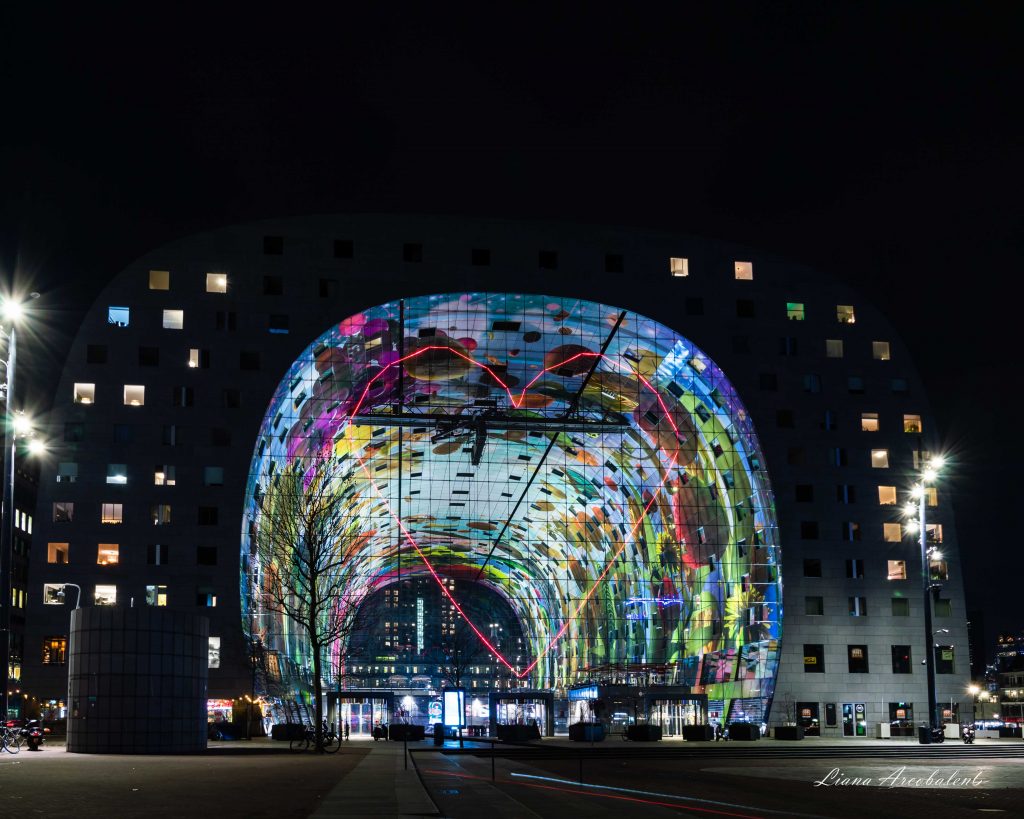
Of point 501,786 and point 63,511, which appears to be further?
point 63,511

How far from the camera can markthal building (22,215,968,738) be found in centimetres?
6106

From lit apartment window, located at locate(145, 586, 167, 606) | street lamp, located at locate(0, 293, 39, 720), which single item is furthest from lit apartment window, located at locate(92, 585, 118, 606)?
street lamp, located at locate(0, 293, 39, 720)

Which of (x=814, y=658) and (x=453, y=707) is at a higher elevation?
(x=814, y=658)

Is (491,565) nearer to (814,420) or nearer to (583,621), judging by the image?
(583,621)

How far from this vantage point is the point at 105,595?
196 feet

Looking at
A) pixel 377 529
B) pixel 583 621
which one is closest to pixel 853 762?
pixel 583 621

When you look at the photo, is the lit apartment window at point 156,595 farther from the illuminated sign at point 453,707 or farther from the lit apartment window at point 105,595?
the illuminated sign at point 453,707

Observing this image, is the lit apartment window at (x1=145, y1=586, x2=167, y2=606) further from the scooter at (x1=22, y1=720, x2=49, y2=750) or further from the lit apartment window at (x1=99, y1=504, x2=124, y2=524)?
the scooter at (x1=22, y1=720, x2=49, y2=750)

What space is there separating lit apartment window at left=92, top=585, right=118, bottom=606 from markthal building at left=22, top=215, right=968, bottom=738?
0.53ft

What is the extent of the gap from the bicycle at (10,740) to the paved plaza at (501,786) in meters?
1.16

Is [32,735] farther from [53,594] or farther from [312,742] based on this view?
[53,594]

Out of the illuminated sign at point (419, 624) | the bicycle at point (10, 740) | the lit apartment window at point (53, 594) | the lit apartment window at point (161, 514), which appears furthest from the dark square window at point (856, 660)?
the illuminated sign at point (419, 624)

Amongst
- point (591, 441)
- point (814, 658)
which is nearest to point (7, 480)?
point (591, 441)

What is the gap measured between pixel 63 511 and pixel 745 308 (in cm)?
3763
